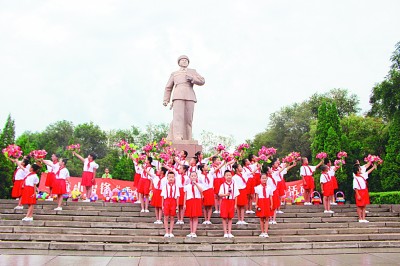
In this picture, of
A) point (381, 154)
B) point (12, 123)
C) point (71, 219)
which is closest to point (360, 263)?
point (71, 219)

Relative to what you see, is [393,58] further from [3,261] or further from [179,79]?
[3,261]

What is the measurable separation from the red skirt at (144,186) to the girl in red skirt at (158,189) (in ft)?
2.37

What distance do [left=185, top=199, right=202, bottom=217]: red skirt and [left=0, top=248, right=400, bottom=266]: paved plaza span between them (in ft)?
3.89

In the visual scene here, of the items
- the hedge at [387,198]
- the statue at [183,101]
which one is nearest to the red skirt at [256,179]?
the statue at [183,101]

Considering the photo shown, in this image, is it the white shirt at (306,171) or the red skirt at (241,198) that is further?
the white shirt at (306,171)

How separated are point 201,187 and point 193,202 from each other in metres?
0.61

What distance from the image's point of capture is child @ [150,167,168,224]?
33.0 ft

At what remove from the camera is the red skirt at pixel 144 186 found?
1130cm

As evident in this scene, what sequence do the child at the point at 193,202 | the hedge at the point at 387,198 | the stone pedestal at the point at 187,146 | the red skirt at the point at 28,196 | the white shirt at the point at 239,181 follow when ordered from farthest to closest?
the stone pedestal at the point at 187,146
the hedge at the point at 387,198
the white shirt at the point at 239,181
the red skirt at the point at 28,196
the child at the point at 193,202

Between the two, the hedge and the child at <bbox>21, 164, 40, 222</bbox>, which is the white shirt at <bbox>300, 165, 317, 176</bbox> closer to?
the hedge

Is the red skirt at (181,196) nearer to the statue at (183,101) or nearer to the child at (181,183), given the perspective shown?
the child at (181,183)

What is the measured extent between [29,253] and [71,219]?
9.35 feet

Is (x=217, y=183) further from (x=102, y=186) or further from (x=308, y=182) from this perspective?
(x=102, y=186)

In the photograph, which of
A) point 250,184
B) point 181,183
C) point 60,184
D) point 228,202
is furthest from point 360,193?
point 60,184
